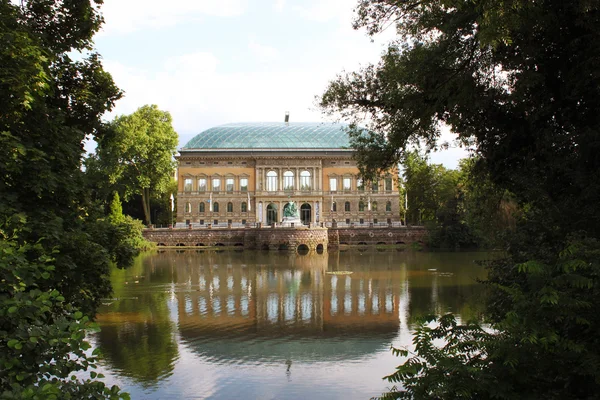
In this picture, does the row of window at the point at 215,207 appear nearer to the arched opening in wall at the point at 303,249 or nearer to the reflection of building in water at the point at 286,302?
the arched opening in wall at the point at 303,249

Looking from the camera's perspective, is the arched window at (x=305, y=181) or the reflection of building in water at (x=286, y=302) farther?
the arched window at (x=305, y=181)

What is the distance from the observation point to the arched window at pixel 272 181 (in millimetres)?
63906

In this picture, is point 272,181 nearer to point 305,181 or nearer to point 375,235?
point 305,181

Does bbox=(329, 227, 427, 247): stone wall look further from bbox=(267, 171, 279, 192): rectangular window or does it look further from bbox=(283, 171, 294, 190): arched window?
bbox=(267, 171, 279, 192): rectangular window

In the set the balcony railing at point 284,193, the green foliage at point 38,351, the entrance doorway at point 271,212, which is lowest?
the green foliage at point 38,351

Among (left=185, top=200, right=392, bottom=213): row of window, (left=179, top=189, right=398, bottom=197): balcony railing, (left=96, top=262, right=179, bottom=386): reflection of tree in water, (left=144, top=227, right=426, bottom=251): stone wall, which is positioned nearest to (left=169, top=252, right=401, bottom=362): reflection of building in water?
(left=96, top=262, right=179, bottom=386): reflection of tree in water

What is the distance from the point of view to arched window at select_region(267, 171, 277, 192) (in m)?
63.9

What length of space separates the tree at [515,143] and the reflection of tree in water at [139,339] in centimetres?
522

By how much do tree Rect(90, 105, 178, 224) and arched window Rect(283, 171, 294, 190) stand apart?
12.2 m

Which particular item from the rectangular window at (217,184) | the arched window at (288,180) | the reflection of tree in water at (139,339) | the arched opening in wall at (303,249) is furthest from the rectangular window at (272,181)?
the reflection of tree in water at (139,339)

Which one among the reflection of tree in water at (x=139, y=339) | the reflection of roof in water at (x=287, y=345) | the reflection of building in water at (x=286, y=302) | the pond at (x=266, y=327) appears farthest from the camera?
the reflection of building in water at (x=286, y=302)

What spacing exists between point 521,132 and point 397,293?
40.5 ft

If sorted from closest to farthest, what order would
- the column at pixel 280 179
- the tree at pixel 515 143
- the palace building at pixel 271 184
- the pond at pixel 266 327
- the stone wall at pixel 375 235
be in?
the tree at pixel 515 143, the pond at pixel 266 327, the stone wall at pixel 375 235, the palace building at pixel 271 184, the column at pixel 280 179

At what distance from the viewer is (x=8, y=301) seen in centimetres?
496
